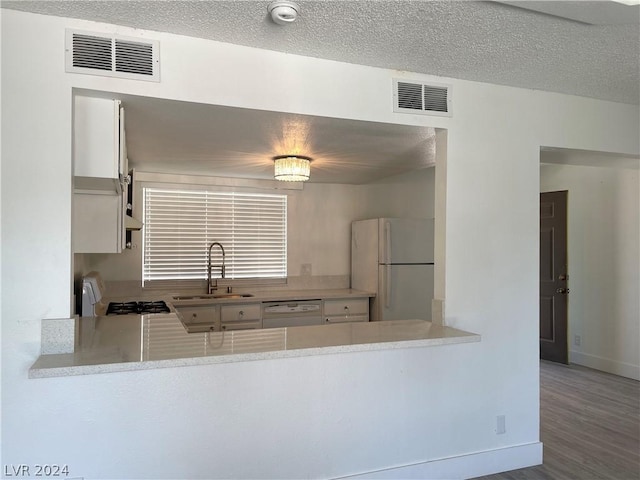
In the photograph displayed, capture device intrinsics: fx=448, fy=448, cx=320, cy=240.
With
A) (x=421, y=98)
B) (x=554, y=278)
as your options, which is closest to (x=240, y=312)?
(x=421, y=98)

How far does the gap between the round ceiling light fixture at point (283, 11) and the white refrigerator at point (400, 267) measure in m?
2.99

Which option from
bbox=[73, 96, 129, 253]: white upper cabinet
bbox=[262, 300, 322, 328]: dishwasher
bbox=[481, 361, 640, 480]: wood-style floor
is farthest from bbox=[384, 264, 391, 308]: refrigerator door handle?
bbox=[73, 96, 129, 253]: white upper cabinet

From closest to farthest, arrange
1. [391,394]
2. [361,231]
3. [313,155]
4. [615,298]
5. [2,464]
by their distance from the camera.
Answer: [2,464] → [391,394] → [313,155] → [615,298] → [361,231]

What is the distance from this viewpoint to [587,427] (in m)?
3.35

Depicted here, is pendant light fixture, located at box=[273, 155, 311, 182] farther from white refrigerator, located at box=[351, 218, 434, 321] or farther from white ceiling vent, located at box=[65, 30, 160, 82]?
white ceiling vent, located at box=[65, 30, 160, 82]

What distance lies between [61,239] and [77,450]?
880 millimetres

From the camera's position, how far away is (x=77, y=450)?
1856mm

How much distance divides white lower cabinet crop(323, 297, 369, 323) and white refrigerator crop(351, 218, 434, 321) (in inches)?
4.2

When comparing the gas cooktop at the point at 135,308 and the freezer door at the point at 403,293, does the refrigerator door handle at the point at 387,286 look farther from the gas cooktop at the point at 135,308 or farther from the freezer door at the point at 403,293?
the gas cooktop at the point at 135,308

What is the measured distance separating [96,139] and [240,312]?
101 inches

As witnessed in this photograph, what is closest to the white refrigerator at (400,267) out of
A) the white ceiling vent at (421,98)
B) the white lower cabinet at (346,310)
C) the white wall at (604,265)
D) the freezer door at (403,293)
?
the freezer door at (403,293)

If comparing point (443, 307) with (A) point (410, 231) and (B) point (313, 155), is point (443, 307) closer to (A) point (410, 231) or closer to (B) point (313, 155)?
(B) point (313, 155)

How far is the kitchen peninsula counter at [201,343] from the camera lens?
1831 millimetres

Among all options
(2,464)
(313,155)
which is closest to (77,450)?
(2,464)
